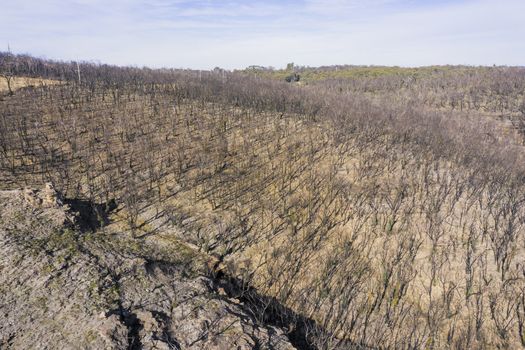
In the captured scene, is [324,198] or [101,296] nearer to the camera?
[101,296]

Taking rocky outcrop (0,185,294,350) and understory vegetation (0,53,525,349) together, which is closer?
rocky outcrop (0,185,294,350)

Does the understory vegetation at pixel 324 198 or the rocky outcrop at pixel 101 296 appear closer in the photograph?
the rocky outcrop at pixel 101 296

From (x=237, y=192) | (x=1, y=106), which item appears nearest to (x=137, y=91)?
(x=1, y=106)

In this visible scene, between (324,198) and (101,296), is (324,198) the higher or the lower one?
the higher one

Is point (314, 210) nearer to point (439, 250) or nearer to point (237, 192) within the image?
point (237, 192)
